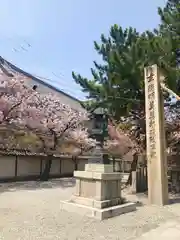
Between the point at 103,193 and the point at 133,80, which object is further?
the point at 133,80

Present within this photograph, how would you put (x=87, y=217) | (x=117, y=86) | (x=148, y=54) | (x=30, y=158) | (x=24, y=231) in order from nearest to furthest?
(x=24, y=231)
(x=87, y=217)
(x=148, y=54)
(x=117, y=86)
(x=30, y=158)

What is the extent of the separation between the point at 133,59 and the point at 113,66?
1290mm

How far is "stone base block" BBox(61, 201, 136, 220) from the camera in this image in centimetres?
645

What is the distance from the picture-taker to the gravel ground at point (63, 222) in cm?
513

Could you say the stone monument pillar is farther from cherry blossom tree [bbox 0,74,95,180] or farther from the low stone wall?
the low stone wall

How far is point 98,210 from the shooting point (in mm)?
6508

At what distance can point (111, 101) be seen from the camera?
1240 centimetres

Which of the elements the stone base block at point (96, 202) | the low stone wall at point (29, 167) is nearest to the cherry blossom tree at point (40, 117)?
the low stone wall at point (29, 167)

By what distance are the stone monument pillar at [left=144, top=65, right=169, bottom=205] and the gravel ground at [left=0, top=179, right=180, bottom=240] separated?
0.54 meters

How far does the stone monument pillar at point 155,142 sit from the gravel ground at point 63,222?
542 mm

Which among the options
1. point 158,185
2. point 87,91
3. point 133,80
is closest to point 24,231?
point 158,185

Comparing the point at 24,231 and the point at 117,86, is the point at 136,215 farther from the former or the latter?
the point at 117,86

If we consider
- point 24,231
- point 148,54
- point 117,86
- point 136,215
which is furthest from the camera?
point 117,86

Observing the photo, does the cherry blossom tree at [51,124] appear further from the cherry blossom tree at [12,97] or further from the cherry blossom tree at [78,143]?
the cherry blossom tree at [12,97]
